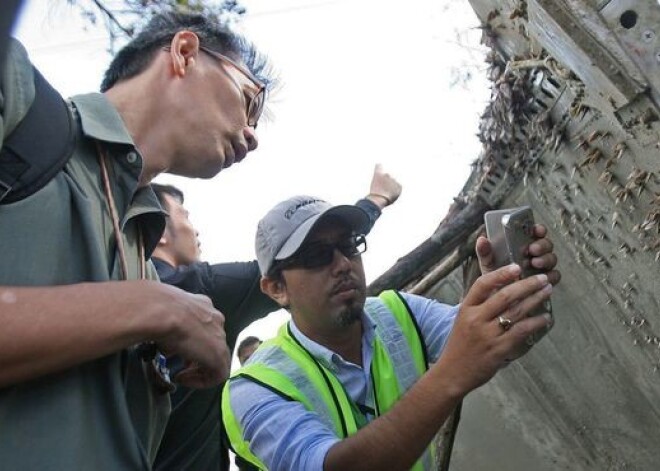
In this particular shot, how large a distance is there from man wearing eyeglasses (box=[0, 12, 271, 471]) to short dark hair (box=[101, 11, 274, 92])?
0.04 feet

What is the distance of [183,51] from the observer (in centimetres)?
175

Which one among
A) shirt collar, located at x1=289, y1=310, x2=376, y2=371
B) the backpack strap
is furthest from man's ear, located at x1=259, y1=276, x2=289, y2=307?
the backpack strap

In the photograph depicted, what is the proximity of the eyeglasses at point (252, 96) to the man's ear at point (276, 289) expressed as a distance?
98 cm

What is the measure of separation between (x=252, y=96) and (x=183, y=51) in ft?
0.69

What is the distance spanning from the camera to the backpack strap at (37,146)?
116cm

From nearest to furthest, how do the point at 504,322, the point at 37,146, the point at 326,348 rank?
1. the point at 37,146
2. the point at 504,322
3. the point at 326,348

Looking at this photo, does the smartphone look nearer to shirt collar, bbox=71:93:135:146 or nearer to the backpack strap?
shirt collar, bbox=71:93:135:146

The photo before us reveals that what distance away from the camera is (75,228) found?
1312mm

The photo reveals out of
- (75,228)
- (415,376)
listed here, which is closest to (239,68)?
(75,228)

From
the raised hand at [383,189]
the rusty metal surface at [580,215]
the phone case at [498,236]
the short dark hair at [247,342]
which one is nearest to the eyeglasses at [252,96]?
the phone case at [498,236]

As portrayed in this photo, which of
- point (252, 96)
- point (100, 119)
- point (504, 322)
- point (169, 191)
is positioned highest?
point (100, 119)

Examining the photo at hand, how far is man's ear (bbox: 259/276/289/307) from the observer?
275 cm

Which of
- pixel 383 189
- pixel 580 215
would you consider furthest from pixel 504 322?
pixel 580 215

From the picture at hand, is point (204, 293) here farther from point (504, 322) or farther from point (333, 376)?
point (504, 322)
